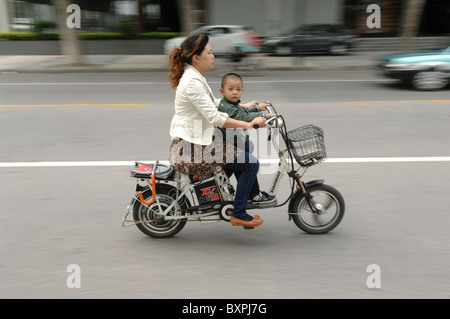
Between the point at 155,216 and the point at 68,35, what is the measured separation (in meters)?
15.4

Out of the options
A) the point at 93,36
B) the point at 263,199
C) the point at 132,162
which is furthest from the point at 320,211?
the point at 93,36

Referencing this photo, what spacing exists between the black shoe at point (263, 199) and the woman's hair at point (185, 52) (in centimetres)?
124

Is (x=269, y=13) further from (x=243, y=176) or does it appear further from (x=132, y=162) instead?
(x=243, y=176)

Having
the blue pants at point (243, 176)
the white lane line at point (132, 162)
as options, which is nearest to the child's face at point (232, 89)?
the blue pants at point (243, 176)

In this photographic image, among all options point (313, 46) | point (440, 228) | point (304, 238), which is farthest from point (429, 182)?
point (313, 46)

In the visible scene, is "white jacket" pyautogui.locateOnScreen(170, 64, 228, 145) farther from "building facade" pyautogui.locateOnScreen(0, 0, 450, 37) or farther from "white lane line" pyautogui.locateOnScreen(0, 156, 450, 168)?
"building facade" pyautogui.locateOnScreen(0, 0, 450, 37)

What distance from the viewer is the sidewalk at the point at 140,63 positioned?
17719 mm

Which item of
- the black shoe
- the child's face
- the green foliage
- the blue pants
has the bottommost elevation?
the black shoe

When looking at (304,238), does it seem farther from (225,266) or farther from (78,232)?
(78,232)

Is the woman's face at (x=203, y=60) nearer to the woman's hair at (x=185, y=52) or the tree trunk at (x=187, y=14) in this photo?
the woman's hair at (x=185, y=52)

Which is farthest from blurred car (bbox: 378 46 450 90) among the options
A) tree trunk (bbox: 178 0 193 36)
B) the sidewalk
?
tree trunk (bbox: 178 0 193 36)

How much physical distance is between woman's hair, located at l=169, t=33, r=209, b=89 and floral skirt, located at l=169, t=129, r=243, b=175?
551 millimetres

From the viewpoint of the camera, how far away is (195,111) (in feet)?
12.9

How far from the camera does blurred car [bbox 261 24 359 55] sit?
2227 cm
